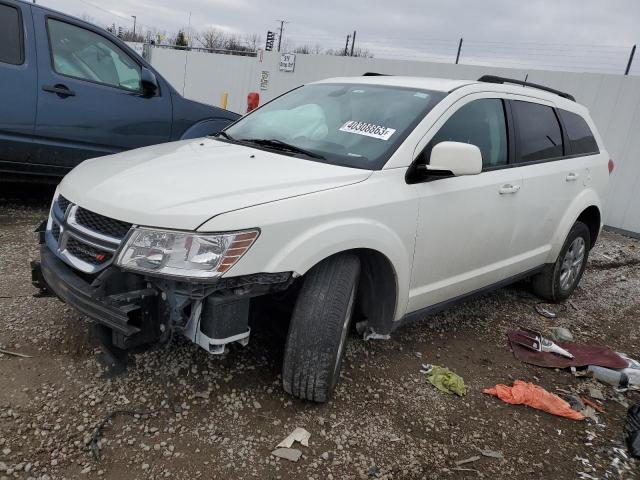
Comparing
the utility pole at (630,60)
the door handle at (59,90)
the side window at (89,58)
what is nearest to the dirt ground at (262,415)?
the door handle at (59,90)

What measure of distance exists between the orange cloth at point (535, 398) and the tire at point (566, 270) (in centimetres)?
157

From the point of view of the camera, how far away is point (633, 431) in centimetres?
272

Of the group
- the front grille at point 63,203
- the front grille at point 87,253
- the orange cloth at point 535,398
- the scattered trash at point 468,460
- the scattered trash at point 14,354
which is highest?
the front grille at point 63,203

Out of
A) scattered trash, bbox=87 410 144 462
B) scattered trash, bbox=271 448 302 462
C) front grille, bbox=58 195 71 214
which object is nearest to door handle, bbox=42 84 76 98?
front grille, bbox=58 195 71 214

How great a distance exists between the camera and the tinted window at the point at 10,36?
442cm

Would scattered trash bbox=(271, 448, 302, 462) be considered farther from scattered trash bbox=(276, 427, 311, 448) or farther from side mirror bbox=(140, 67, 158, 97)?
side mirror bbox=(140, 67, 158, 97)

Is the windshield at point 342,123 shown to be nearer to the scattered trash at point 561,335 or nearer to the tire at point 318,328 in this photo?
the tire at point 318,328

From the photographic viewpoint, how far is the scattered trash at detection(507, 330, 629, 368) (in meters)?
3.49

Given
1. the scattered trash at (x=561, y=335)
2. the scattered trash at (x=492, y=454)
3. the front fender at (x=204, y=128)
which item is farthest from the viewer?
the front fender at (x=204, y=128)

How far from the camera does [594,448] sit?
2650mm

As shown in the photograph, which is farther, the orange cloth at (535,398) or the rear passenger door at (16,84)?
the rear passenger door at (16,84)

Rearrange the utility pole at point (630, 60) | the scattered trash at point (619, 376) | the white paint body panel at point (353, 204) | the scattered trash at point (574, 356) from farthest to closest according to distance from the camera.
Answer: the utility pole at point (630, 60) < the scattered trash at point (574, 356) < the scattered trash at point (619, 376) < the white paint body panel at point (353, 204)

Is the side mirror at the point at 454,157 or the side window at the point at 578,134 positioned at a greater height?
the side window at the point at 578,134

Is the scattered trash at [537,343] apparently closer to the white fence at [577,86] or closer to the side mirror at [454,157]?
the side mirror at [454,157]
